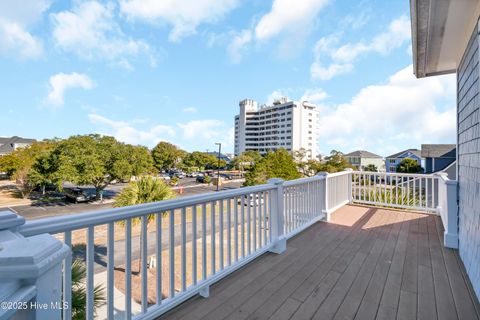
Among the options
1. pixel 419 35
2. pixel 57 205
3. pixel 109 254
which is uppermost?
pixel 419 35

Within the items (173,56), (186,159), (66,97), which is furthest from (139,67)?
(186,159)

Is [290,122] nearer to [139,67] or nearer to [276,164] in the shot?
[276,164]

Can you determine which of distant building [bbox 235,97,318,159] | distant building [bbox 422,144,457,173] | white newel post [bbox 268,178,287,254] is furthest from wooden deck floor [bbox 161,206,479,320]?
distant building [bbox 235,97,318,159]

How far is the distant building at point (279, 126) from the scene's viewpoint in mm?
57406

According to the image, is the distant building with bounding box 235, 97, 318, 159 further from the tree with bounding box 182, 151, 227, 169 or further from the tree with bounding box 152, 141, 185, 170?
the tree with bounding box 152, 141, 185, 170

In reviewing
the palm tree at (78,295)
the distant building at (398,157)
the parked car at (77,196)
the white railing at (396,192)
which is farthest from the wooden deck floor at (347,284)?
the distant building at (398,157)

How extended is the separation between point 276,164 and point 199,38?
957cm

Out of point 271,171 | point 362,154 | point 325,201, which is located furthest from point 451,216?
point 362,154

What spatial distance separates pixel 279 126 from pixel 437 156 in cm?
4094

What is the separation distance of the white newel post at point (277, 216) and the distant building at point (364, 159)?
154ft

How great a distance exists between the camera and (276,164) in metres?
16.9

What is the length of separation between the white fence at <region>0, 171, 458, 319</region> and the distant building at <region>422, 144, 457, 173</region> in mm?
19168

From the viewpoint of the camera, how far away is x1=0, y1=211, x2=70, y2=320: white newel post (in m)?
0.55

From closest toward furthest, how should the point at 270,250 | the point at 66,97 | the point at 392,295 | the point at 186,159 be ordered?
the point at 392,295 → the point at 270,250 → the point at 66,97 → the point at 186,159
